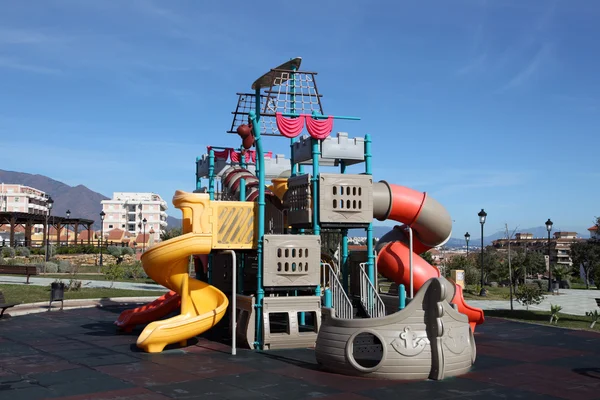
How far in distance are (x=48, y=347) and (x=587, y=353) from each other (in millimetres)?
14007

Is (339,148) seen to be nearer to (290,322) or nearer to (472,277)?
(290,322)

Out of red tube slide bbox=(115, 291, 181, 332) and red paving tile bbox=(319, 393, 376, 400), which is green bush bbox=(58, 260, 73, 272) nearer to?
red tube slide bbox=(115, 291, 181, 332)

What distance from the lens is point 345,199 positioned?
56.9ft

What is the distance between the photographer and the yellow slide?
619 inches

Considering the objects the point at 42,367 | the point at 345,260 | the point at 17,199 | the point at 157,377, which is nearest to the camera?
the point at 157,377

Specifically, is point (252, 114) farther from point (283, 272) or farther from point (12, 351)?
point (12, 351)

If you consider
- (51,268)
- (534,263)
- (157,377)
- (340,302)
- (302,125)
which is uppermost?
(302,125)

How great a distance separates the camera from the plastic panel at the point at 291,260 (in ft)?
53.6

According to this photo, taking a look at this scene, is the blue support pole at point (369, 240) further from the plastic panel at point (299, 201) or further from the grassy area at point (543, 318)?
the grassy area at point (543, 318)

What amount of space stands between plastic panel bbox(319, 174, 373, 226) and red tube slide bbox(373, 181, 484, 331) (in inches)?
25.0

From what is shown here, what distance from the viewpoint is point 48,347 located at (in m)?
15.6

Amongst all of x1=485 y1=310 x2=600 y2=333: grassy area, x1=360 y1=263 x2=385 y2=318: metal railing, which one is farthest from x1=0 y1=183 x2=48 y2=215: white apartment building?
x1=360 y1=263 x2=385 y2=318: metal railing

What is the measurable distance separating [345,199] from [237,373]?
6506 mm

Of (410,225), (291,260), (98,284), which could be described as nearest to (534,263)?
(98,284)
